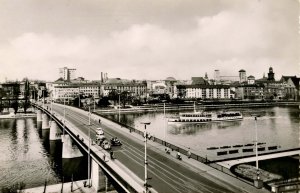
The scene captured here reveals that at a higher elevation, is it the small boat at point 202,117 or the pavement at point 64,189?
the small boat at point 202,117

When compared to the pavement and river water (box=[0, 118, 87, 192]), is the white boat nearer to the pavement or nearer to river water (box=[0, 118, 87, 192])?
river water (box=[0, 118, 87, 192])

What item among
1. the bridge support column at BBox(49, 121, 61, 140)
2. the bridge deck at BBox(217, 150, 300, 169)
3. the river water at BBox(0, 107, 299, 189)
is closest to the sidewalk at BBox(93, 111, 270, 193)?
the bridge deck at BBox(217, 150, 300, 169)

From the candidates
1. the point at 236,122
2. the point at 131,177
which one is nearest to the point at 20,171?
the point at 131,177

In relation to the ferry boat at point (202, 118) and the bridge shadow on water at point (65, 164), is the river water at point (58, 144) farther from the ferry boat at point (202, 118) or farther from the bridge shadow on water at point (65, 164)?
the ferry boat at point (202, 118)

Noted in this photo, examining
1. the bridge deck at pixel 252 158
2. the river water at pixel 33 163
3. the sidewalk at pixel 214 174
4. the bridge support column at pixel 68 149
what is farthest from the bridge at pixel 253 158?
the bridge support column at pixel 68 149

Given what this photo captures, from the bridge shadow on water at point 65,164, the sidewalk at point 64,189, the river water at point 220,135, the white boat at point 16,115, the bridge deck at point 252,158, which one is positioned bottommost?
the bridge shadow on water at point 65,164

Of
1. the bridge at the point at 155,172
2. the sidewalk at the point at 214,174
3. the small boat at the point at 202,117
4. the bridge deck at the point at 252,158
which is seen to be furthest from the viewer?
the small boat at the point at 202,117

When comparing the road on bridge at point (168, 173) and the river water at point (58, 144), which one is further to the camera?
the river water at point (58, 144)

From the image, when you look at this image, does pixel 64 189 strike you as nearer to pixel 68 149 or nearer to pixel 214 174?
pixel 68 149
